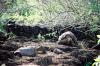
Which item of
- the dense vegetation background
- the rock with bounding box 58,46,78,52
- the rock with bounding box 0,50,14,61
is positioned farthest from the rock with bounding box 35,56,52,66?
the dense vegetation background

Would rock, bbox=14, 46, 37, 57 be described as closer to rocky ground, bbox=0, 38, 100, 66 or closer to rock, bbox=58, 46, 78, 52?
rocky ground, bbox=0, 38, 100, 66

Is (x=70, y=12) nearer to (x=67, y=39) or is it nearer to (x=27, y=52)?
(x=27, y=52)

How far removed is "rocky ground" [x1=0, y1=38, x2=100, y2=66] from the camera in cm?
661

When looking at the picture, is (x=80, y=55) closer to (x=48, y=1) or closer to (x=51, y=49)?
(x=51, y=49)

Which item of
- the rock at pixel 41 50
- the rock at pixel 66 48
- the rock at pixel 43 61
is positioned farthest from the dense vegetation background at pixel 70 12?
the rock at pixel 66 48

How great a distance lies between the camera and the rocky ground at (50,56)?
21.7ft

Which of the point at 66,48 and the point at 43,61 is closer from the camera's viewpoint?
the point at 43,61

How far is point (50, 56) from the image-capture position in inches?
283

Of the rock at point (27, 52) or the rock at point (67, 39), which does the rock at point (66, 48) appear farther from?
the rock at point (27, 52)

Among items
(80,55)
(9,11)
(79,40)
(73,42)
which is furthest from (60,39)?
(9,11)

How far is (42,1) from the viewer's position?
18.7ft

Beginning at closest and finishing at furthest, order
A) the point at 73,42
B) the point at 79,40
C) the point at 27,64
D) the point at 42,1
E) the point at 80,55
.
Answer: the point at 42,1 < the point at 27,64 < the point at 80,55 < the point at 73,42 < the point at 79,40

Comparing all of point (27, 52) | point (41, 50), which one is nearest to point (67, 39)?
point (41, 50)

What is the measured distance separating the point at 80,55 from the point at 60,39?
1678 millimetres
